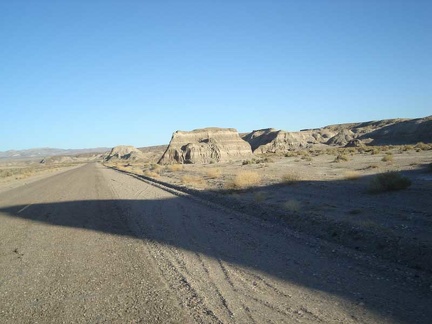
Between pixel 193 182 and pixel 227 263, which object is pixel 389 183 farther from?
pixel 193 182

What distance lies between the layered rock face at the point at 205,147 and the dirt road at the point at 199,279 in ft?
200

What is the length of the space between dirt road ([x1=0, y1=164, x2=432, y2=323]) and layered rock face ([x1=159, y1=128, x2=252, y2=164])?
6089 centimetres

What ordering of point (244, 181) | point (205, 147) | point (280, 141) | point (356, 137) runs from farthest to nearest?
point (280, 141)
point (356, 137)
point (205, 147)
point (244, 181)

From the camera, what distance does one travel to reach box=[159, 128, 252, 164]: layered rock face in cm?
7261

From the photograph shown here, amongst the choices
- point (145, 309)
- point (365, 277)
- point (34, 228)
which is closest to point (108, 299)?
point (145, 309)

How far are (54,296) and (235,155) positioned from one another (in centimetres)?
7174

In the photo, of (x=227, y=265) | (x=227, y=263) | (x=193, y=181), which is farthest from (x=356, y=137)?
(x=227, y=265)

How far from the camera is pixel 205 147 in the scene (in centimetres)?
7456

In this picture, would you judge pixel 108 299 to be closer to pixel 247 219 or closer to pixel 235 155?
pixel 247 219

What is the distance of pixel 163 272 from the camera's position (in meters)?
6.78

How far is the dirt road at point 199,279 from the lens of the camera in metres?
4.94

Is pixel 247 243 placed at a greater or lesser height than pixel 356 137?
lesser

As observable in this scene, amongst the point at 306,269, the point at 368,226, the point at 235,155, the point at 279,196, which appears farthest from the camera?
the point at 235,155

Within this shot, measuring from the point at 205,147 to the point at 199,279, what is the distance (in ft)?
225
